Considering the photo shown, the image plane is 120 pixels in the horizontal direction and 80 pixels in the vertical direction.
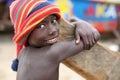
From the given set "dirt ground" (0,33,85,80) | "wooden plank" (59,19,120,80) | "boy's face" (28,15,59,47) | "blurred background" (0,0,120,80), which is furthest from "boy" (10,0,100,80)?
"blurred background" (0,0,120,80)

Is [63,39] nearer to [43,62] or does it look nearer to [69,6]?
[43,62]

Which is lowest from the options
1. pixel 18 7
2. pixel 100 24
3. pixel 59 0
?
pixel 100 24

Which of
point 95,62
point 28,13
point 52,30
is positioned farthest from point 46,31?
point 95,62

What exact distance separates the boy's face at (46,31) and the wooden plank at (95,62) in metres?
0.24

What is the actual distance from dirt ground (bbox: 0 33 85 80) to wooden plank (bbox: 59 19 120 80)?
2.51 m

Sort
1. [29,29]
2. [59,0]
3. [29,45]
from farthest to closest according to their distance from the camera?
[59,0], [29,45], [29,29]

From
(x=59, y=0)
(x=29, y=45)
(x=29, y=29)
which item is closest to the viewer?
(x=29, y=29)

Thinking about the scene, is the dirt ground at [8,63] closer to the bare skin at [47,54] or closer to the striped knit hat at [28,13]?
the bare skin at [47,54]

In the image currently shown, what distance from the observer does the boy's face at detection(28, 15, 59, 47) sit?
255 cm

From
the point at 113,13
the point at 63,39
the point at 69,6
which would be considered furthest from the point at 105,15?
the point at 63,39

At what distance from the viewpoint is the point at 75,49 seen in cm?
270

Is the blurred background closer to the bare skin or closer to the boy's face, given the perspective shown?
the bare skin

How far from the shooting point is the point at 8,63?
7.25 meters

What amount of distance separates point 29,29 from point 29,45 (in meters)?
0.22
